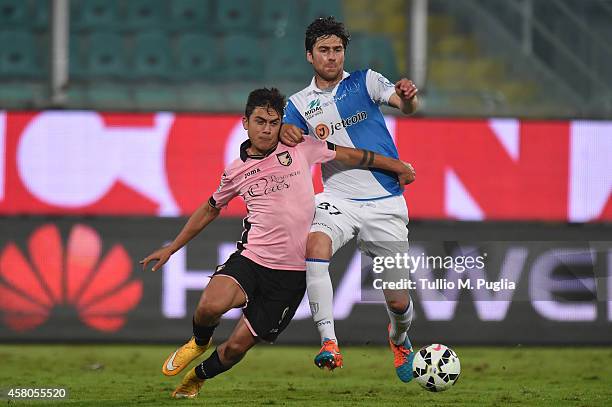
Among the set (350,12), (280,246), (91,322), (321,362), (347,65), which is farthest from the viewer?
(350,12)

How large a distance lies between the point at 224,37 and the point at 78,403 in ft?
20.8

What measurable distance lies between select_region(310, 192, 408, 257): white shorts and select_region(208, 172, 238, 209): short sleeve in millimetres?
547

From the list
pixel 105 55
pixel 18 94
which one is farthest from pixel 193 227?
pixel 105 55

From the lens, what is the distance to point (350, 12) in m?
12.1

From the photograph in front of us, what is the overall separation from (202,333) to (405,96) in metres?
1.86

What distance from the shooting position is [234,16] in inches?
476

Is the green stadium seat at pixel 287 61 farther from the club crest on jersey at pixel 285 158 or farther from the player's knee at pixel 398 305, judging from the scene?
the club crest on jersey at pixel 285 158

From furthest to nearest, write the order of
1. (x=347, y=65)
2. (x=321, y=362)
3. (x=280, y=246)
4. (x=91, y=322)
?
(x=347, y=65) → (x=91, y=322) → (x=280, y=246) → (x=321, y=362)

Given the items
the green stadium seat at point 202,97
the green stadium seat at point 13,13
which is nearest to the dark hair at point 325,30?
the green stadium seat at point 202,97

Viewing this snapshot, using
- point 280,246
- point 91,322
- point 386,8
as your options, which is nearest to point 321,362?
point 280,246

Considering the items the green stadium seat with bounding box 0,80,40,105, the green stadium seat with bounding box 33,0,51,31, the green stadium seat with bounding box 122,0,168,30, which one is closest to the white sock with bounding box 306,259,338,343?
the green stadium seat with bounding box 0,80,40,105

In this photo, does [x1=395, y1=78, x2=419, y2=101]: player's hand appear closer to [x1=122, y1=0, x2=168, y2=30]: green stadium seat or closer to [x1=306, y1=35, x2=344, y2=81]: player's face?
[x1=306, y1=35, x2=344, y2=81]: player's face

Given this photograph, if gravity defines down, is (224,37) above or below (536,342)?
above

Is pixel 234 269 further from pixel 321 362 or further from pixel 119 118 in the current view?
pixel 119 118
